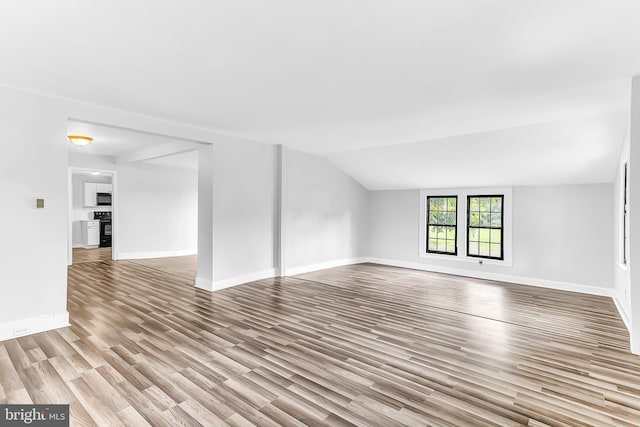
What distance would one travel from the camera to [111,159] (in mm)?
8180

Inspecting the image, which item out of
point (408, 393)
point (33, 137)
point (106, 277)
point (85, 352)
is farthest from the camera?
point (106, 277)

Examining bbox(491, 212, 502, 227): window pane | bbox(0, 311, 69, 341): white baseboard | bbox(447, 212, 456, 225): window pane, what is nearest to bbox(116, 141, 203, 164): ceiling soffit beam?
bbox(0, 311, 69, 341): white baseboard

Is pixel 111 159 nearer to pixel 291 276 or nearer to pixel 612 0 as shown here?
pixel 291 276

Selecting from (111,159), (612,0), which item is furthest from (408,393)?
(111,159)

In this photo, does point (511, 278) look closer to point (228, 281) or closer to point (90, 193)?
point (228, 281)

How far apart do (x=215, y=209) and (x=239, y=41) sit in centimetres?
332

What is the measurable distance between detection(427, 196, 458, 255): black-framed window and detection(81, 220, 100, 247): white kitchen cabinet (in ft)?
33.2

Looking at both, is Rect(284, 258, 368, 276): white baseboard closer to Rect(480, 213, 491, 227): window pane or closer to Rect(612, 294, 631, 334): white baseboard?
Rect(480, 213, 491, 227): window pane

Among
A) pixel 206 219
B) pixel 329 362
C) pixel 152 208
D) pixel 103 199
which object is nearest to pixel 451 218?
pixel 206 219

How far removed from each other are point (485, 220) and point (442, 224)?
0.91 m

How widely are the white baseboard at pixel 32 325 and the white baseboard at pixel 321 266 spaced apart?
11.7 feet

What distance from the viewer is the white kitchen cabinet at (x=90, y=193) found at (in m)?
10.6

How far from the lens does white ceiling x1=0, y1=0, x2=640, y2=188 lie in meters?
2.10

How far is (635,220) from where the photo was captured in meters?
3.11
